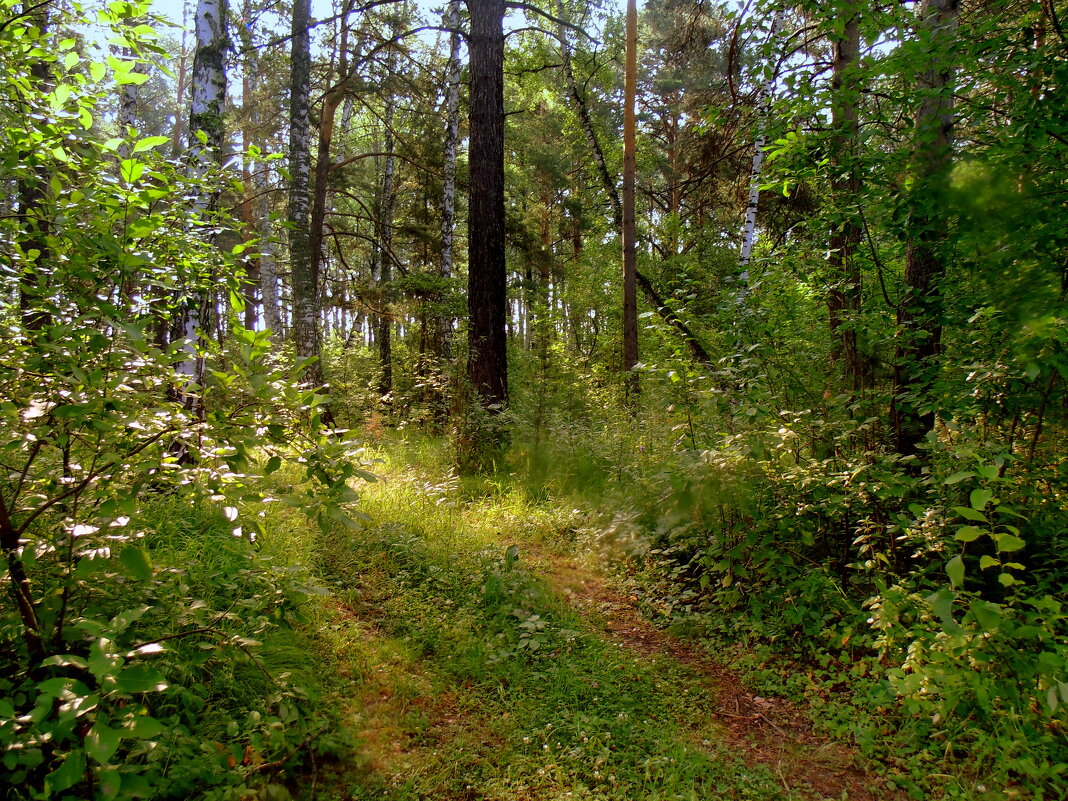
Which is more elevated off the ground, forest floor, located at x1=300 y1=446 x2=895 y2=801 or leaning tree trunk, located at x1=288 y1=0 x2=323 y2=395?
leaning tree trunk, located at x1=288 y1=0 x2=323 y2=395

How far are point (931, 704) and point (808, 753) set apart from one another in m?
0.61

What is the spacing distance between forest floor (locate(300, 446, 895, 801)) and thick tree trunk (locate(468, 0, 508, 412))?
2999 mm

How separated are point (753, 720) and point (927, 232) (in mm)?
3344

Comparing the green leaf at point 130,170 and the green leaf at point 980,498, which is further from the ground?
the green leaf at point 130,170

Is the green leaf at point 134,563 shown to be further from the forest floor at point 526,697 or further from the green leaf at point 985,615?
the green leaf at point 985,615

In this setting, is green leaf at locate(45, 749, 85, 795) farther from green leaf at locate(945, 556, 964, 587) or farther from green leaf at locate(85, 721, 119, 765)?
green leaf at locate(945, 556, 964, 587)

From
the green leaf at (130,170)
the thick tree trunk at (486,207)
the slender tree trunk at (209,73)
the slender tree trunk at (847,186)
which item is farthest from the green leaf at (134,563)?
the thick tree trunk at (486,207)

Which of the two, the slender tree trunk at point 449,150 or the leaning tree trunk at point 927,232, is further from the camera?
the slender tree trunk at point 449,150

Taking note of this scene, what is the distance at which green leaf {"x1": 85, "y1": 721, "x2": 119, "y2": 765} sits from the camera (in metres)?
1.43

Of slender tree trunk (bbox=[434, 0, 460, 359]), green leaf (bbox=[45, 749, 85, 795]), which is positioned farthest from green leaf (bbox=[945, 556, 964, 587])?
slender tree trunk (bbox=[434, 0, 460, 359])

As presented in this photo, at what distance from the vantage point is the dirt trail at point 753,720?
2.46 m

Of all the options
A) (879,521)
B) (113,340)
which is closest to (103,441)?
(113,340)

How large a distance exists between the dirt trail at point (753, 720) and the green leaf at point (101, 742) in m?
2.59

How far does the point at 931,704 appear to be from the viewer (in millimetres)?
2521
